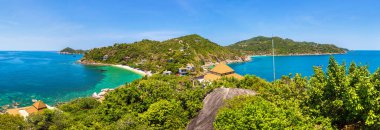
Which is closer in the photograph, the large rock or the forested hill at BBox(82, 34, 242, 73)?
the large rock

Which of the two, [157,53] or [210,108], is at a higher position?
[157,53]

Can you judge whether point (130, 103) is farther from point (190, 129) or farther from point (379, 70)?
point (379, 70)

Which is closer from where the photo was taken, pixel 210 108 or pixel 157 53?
pixel 210 108

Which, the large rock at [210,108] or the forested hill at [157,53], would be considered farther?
the forested hill at [157,53]

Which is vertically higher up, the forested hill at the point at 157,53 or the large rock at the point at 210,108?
the forested hill at the point at 157,53

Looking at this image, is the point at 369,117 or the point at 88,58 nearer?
the point at 369,117

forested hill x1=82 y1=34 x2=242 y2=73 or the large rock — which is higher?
forested hill x1=82 y1=34 x2=242 y2=73

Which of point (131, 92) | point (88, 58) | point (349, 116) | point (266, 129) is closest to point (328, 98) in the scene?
point (349, 116)

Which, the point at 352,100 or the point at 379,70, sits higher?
the point at 379,70
